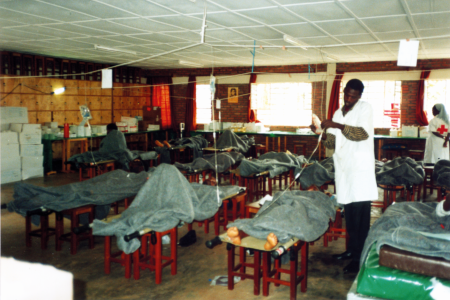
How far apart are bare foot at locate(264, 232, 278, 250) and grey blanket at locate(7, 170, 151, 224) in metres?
2.01

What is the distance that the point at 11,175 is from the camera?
23.8 feet

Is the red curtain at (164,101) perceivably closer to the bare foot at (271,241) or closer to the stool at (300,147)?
the stool at (300,147)

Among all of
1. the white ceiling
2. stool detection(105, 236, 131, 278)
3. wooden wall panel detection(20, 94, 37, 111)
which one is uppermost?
the white ceiling

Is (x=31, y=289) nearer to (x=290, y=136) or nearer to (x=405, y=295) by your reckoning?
(x=405, y=295)

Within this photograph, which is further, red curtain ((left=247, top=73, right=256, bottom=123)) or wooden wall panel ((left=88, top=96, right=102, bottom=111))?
red curtain ((left=247, top=73, right=256, bottom=123))

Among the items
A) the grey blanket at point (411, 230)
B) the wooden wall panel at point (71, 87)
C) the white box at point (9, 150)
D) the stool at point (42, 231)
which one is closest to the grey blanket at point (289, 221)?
the grey blanket at point (411, 230)

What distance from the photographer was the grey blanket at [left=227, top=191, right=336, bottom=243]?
8.87 ft

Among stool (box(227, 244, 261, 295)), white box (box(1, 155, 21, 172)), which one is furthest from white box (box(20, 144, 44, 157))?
stool (box(227, 244, 261, 295))

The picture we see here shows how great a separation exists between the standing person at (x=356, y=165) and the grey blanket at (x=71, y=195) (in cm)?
226

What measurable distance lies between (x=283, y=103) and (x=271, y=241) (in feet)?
28.2

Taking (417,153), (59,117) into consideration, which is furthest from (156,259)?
(417,153)

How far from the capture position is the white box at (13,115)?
292 inches

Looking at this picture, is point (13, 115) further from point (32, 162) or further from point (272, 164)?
point (272, 164)

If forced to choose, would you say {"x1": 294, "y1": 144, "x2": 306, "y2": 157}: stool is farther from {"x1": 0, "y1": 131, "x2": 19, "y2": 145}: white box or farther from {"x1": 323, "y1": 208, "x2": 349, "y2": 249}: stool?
{"x1": 0, "y1": 131, "x2": 19, "y2": 145}: white box
